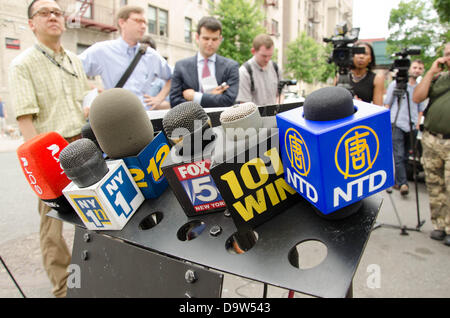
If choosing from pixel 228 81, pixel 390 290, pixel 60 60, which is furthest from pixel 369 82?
pixel 60 60

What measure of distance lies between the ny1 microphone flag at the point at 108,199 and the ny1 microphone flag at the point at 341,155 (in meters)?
0.53

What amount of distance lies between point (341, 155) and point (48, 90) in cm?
194

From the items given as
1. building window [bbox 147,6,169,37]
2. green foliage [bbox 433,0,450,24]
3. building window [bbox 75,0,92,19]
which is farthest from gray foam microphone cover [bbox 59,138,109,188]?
building window [bbox 147,6,169,37]

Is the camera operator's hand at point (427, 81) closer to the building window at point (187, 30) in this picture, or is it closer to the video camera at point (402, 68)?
the video camera at point (402, 68)

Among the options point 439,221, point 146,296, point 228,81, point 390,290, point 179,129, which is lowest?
point 390,290

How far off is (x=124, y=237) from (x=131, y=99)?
1.37ft

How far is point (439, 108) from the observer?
2.85m

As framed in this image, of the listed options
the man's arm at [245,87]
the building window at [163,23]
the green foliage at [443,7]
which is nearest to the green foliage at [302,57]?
the building window at [163,23]

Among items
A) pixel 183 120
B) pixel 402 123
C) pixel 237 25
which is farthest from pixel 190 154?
pixel 237 25

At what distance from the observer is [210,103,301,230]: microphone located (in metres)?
0.74

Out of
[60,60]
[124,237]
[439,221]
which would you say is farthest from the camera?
[439,221]

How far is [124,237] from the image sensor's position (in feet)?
3.01

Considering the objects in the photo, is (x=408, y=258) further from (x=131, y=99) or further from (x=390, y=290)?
(x=131, y=99)

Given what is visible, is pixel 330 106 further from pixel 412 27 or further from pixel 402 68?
pixel 412 27
